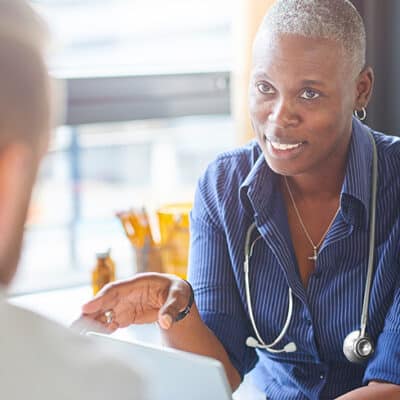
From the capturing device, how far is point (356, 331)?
163 centimetres

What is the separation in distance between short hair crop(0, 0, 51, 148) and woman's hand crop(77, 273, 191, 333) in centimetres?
94

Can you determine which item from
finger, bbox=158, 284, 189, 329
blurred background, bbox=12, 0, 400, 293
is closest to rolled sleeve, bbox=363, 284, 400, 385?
finger, bbox=158, 284, 189, 329

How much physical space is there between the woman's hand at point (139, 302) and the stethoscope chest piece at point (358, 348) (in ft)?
1.03

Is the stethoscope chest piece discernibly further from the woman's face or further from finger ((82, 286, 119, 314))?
finger ((82, 286, 119, 314))

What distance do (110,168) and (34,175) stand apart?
2.60 m

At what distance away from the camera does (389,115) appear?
2.57m

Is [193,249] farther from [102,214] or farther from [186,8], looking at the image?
[102,214]

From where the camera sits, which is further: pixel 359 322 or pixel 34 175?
pixel 359 322

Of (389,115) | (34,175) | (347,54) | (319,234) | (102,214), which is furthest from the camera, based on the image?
(102,214)

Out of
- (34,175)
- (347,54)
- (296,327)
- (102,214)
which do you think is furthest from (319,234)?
(102,214)

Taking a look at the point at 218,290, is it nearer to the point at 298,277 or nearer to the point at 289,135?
the point at 298,277

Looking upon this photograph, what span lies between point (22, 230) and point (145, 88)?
200 cm

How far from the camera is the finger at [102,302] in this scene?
1.54 meters

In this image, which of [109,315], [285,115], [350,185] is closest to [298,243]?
[350,185]
